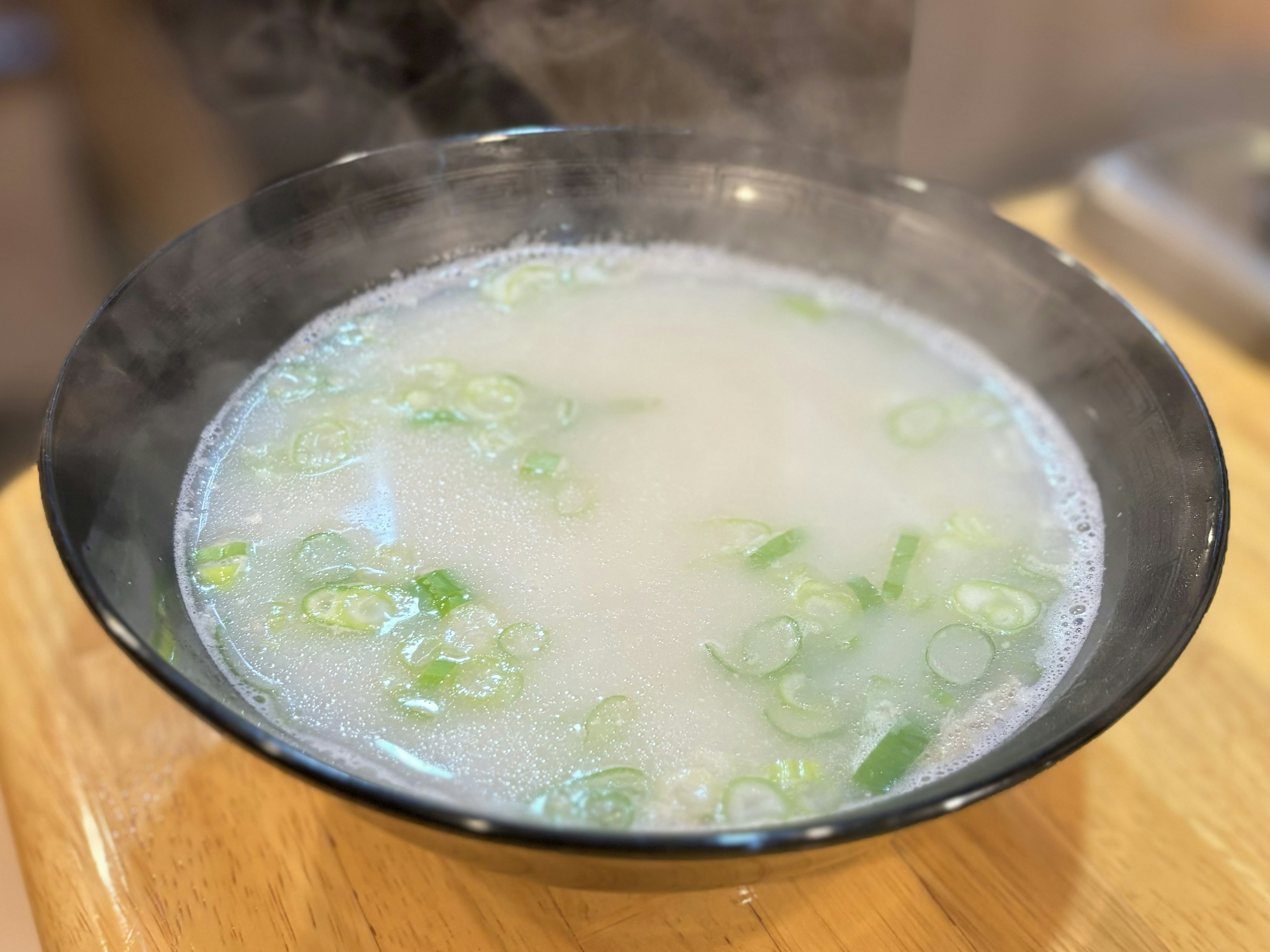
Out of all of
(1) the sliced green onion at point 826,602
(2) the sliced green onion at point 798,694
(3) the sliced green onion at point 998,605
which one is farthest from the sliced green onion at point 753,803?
(3) the sliced green onion at point 998,605

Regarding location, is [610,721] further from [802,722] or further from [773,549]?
[773,549]

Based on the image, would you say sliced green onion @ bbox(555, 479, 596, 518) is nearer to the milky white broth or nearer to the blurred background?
the milky white broth

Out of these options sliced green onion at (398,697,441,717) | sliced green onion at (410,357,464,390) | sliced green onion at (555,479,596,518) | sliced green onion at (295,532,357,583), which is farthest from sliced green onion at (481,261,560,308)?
sliced green onion at (398,697,441,717)

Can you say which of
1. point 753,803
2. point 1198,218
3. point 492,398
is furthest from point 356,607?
point 1198,218

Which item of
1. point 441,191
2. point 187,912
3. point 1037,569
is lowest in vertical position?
point 187,912

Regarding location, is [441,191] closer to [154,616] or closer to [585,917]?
[154,616]

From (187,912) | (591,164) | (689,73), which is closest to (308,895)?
(187,912)
